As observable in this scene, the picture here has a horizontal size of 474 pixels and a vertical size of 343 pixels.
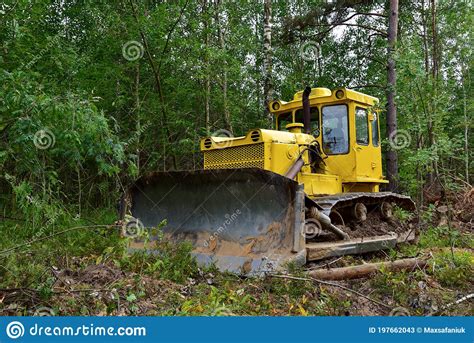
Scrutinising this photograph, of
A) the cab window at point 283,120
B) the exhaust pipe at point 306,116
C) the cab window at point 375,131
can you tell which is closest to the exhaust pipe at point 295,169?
the exhaust pipe at point 306,116

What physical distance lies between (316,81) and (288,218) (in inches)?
667

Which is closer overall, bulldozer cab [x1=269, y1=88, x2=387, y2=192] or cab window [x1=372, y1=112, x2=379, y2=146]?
bulldozer cab [x1=269, y1=88, x2=387, y2=192]

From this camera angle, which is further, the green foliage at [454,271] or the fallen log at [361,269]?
the green foliage at [454,271]

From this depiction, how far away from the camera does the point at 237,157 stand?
6.88 metres

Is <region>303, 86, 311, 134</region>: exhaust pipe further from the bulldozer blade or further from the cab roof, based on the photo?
the bulldozer blade

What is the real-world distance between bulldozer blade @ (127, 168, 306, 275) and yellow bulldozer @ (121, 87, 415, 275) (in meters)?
0.01

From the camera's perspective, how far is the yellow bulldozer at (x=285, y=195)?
5.32 meters

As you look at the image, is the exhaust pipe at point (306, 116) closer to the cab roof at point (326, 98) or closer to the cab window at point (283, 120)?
the cab roof at point (326, 98)

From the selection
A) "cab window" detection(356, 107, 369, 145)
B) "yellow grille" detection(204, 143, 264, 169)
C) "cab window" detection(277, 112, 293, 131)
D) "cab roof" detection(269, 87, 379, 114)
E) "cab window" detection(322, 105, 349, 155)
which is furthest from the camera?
"cab window" detection(277, 112, 293, 131)

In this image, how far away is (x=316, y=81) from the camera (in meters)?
21.3

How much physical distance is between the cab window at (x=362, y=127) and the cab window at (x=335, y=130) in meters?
0.26

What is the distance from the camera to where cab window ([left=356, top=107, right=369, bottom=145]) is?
25.9ft

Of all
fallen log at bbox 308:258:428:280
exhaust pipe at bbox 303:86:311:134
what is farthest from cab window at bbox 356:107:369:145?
fallen log at bbox 308:258:428:280

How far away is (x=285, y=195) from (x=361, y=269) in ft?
3.83
